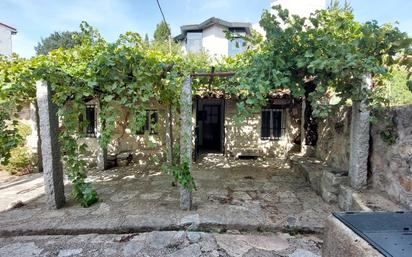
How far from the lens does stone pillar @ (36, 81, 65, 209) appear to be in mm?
3750

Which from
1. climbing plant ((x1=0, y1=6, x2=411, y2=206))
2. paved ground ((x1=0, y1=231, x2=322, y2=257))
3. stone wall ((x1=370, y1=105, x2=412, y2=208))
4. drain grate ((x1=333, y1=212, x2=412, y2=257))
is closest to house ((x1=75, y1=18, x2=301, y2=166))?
climbing plant ((x1=0, y1=6, x2=411, y2=206))

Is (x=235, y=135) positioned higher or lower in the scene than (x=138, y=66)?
lower

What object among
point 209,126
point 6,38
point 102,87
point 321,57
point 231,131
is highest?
point 6,38

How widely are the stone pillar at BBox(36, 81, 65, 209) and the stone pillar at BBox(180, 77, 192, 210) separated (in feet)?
7.14

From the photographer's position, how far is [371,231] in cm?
163

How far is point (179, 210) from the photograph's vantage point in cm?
383

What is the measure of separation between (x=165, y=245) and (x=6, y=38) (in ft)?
75.3

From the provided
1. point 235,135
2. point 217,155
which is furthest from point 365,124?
point 217,155

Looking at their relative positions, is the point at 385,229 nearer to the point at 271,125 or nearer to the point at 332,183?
the point at 332,183

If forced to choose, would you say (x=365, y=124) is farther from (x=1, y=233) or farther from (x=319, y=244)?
(x=1, y=233)

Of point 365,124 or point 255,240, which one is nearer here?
point 255,240

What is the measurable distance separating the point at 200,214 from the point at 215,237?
578 millimetres

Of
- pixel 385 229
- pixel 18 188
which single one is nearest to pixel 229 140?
pixel 18 188

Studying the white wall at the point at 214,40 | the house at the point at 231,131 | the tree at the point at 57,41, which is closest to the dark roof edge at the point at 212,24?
the white wall at the point at 214,40
